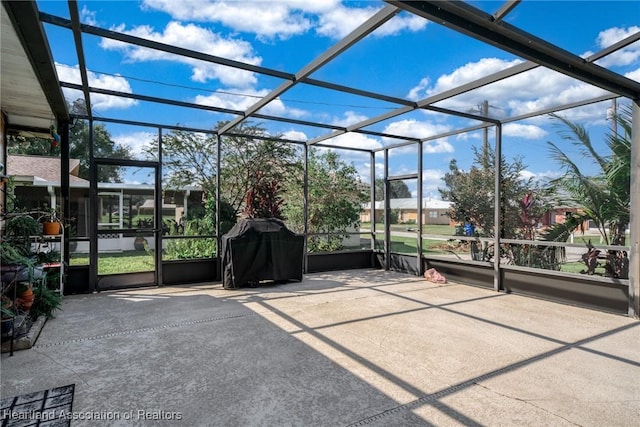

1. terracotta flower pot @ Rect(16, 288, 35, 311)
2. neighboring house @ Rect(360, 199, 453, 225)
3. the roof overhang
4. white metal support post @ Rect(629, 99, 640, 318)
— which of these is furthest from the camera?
neighboring house @ Rect(360, 199, 453, 225)

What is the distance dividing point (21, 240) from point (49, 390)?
98.2 inches

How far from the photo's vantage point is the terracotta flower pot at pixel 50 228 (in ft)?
15.2

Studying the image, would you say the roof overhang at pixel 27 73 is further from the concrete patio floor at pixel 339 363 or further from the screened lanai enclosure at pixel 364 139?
the concrete patio floor at pixel 339 363

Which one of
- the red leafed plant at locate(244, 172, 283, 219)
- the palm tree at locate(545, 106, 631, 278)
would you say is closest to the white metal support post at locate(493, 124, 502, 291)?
the palm tree at locate(545, 106, 631, 278)

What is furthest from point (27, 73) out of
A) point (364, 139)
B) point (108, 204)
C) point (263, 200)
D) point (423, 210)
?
point (423, 210)

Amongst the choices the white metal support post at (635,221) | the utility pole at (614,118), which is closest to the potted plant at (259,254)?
the white metal support post at (635,221)

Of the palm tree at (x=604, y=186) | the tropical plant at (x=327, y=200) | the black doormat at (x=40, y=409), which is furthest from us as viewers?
the tropical plant at (x=327, y=200)

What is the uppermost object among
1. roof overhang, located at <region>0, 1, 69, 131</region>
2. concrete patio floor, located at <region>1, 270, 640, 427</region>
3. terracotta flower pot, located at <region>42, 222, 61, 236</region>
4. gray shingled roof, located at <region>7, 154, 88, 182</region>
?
roof overhang, located at <region>0, 1, 69, 131</region>

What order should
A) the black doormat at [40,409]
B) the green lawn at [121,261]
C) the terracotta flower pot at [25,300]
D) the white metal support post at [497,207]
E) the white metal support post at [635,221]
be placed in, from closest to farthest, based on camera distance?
1. the black doormat at [40,409]
2. the terracotta flower pot at [25,300]
3. the white metal support post at [635,221]
4. the green lawn at [121,261]
5. the white metal support post at [497,207]

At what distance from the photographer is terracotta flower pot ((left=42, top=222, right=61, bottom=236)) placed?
4.64 metres

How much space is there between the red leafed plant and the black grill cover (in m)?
0.85

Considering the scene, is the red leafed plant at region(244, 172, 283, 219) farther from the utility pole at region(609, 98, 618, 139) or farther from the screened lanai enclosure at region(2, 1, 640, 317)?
the utility pole at region(609, 98, 618, 139)

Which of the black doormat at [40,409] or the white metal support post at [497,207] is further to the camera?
the white metal support post at [497,207]

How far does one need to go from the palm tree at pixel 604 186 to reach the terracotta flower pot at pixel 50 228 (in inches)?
271
